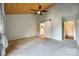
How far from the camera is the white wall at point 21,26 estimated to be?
644cm

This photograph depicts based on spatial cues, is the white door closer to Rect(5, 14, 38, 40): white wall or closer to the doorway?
Rect(5, 14, 38, 40): white wall

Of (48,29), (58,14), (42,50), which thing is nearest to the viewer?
(42,50)

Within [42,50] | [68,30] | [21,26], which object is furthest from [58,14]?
[42,50]

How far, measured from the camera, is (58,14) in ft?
23.5

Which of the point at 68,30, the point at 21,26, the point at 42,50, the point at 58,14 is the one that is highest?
the point at 58,14

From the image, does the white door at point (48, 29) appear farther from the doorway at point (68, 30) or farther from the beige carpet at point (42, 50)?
the beige carpet at point (42, 50)

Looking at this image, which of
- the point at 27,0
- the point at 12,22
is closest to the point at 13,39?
the point at 12,22

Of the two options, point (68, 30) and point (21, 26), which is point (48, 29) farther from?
point (21, 26)

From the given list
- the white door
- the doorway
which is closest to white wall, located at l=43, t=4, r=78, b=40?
the white door

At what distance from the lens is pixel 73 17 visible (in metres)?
6.38

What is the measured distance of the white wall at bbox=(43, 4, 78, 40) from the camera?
21.0 feet

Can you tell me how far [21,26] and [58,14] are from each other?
97.0 inches

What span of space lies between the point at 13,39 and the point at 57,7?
331cm

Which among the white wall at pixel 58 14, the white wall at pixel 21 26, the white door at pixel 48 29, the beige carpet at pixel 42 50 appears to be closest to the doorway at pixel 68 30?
the white wall at pixel 58 14
